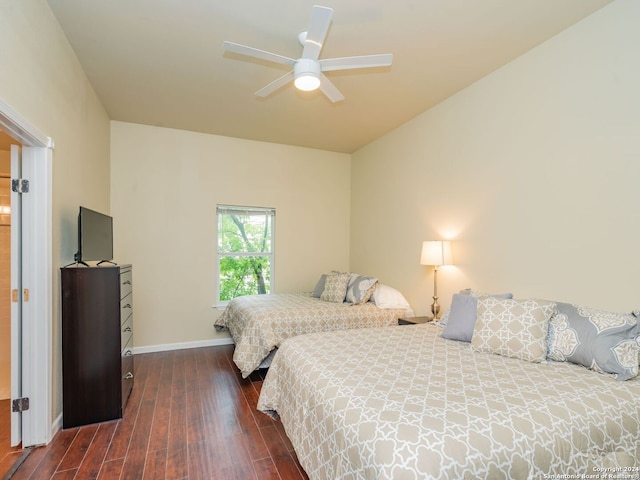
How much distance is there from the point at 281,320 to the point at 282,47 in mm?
2417

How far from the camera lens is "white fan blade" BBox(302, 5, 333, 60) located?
5.46 ft

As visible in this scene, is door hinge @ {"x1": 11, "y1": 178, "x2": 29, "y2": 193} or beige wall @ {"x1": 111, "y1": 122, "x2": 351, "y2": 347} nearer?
door hinge @ {"x1": 11, "y1": 178, "x2": 29, "y2": 193}

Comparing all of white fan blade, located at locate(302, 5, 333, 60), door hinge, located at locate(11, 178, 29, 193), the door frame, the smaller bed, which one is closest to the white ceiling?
white fan blade, located at locate(302, 5, 333, 60)

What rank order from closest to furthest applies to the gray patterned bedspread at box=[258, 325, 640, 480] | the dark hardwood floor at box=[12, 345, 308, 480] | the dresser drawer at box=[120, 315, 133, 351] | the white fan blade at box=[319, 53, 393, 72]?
1. the gray patterned bedspread at box=[258, 325, 640, 480]
2. the dark hardwood floor at box=[12, 345, 308, 480]
3. the white fan blade at box=[319, 53, 393, 72]
4. the dresser drawer at box=[120, 315, 133, 351]

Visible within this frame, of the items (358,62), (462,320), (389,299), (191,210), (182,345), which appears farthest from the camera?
(191,210)

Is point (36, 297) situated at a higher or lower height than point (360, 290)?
higher

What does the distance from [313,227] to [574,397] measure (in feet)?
12.8

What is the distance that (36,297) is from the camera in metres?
2.13

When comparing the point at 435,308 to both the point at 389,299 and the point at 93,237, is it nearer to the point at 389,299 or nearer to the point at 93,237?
the point at 389,299

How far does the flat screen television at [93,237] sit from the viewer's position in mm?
2418

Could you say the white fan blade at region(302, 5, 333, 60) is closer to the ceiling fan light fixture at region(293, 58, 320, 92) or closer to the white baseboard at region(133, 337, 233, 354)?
the ceiling fan light fixture at region(293, 58, 320, 92)

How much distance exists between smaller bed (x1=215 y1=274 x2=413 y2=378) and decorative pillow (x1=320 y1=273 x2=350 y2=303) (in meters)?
0.04

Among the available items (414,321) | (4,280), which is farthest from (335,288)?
(4,280)

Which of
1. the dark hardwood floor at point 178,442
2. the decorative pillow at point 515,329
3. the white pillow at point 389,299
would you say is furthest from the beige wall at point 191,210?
the decorative pillow at point 515,329
